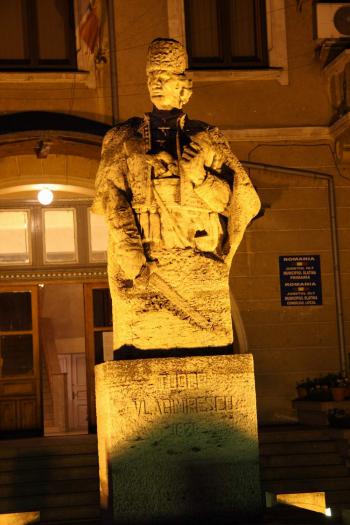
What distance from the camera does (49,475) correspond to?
1358cm

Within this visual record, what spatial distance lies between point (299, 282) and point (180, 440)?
8.77 meters

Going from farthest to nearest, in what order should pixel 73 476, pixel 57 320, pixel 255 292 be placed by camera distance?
pixel 57 320 → pixel 255 292 → pixel 73 476

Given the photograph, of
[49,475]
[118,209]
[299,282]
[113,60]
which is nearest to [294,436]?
[49,475]

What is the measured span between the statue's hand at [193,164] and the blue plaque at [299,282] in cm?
829

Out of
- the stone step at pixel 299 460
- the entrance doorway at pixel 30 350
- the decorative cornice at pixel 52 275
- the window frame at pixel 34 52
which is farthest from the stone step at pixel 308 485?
the window frame at pixel 34 52

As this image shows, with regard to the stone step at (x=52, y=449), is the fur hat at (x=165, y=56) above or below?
above

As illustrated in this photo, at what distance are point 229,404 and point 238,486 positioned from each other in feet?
1.77

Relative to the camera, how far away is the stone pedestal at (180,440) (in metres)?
8.34

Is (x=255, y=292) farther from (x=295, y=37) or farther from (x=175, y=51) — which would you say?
(x=175, y=51)

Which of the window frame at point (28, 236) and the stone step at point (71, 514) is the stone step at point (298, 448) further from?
the window frame at point (28, 236)

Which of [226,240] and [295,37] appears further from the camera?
[295,37]

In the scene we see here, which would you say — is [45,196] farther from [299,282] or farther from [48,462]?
[48,462]

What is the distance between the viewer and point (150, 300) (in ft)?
28.3

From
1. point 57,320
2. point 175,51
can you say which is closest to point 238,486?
point 175,51
